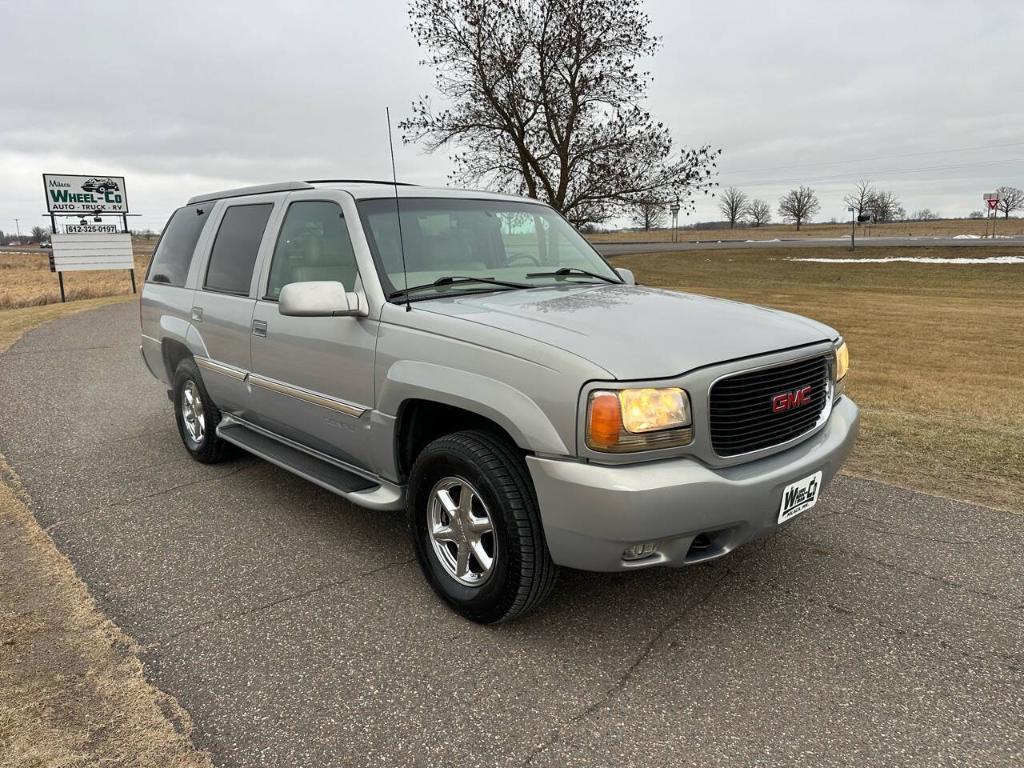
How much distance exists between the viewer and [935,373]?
8.59 meters

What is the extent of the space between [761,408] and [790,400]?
0.20m

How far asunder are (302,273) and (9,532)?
2172 mm

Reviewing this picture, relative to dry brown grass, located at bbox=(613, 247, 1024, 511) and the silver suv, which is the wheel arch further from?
dry brown grass, located at bbox=(613, 247, 1024, 511)

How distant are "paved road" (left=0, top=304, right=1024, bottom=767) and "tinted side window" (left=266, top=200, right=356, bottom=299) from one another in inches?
54.8

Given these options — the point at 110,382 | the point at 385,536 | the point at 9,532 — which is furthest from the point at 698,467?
the point at 110,382

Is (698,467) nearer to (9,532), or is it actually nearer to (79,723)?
(79,723)

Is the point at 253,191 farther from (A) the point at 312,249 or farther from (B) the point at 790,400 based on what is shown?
(B) the point at 790,400

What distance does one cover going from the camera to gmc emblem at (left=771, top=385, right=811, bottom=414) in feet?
9.59

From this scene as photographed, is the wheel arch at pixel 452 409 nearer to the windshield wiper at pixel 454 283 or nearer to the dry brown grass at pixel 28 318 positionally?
the windshield wiper at pixel 454 283

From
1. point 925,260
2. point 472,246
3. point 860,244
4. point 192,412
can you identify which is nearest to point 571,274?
point 472,246

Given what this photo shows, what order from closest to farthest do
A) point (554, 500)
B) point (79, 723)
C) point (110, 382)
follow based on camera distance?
point (79, 723), point (554, 500), point (110, 382)

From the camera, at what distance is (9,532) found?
13.3 ft

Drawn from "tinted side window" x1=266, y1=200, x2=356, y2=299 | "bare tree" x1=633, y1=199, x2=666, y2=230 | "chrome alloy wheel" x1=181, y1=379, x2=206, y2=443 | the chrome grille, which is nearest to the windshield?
"tinted side window" x1=266, y1=200, x2=356, y2=299

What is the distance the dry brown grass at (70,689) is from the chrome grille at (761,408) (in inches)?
82.2
